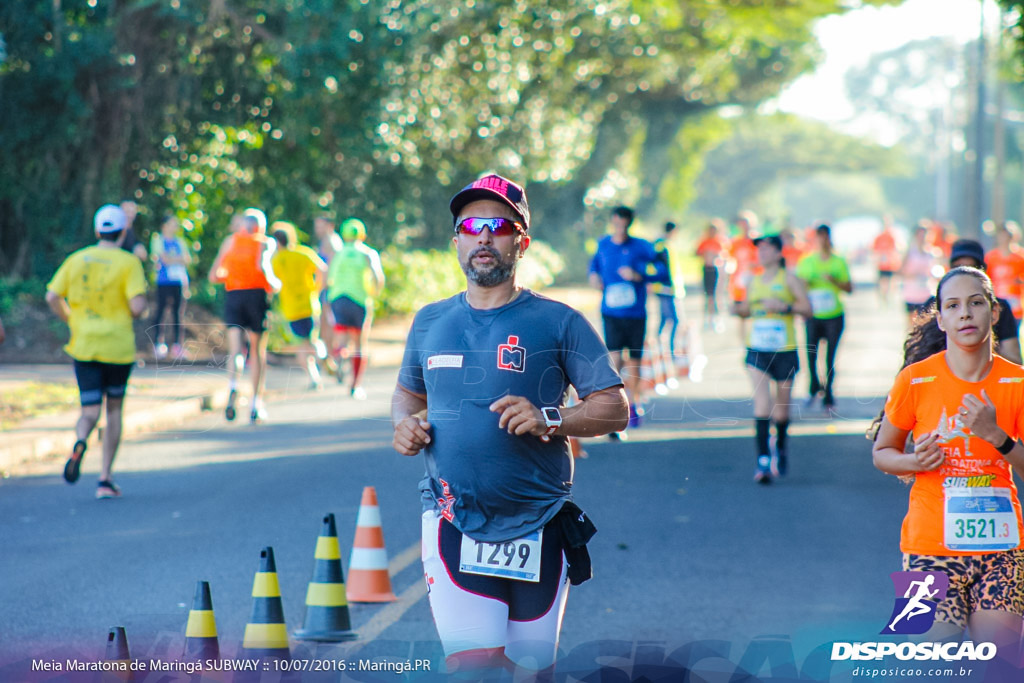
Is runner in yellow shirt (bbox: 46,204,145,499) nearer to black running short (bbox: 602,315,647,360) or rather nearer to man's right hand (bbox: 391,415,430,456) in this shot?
black running short (bbox: 602,315,647,360)

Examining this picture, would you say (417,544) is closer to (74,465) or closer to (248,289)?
(74,465)

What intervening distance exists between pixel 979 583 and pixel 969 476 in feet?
1.08

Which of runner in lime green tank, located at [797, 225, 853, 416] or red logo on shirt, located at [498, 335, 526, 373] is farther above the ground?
runner in lime green tank, located at [797, 225, 853, 416]

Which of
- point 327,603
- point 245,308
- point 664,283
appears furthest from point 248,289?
point 327,603

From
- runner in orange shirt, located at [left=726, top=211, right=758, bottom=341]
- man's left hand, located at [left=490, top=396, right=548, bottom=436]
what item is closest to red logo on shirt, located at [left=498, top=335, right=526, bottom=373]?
man's left hand, located at [left=490, top=396, right=548, bottom=436]

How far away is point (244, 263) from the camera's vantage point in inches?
525

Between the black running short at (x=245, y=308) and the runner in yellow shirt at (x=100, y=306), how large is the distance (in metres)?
3.83

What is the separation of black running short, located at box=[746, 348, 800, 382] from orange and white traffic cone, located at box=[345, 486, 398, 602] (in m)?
4.49

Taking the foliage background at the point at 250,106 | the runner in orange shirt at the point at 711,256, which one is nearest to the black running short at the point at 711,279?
the runner in orange shirt at the point at 711,256

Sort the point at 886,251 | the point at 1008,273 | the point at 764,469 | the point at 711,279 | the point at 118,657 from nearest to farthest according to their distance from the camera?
the point at 118,657
the point at 764,469
the point at 1008,273
the point at 711,279
the point at 886,251

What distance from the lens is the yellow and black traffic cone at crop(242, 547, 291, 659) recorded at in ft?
18.0

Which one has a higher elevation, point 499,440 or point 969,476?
point 499,440

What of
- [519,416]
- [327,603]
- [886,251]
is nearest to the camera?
[519,416]

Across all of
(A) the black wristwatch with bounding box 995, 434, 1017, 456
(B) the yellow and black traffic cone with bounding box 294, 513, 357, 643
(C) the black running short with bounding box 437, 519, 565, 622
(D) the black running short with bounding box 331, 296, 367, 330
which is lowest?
(B) the yellow and black traffic cone with bounding box 294, 513, 357, 643
